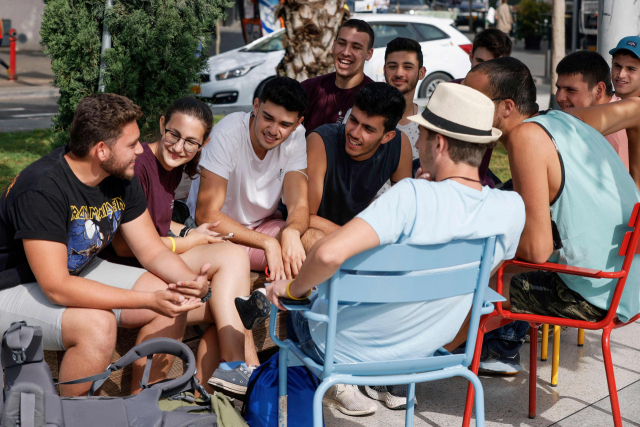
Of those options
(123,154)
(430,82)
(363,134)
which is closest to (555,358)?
(363,134)

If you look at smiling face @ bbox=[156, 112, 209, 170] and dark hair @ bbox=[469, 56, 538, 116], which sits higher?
dark hair @ bbox=[469, 56, 538, 116]

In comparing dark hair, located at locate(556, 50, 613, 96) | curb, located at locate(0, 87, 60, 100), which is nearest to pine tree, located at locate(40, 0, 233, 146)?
dark hair, located at locate(556, 50, 613, 96)

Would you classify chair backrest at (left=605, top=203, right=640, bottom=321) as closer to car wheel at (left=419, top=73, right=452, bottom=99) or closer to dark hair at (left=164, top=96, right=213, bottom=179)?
dark hair at (left=164, top=96, right=213, bottom=179)

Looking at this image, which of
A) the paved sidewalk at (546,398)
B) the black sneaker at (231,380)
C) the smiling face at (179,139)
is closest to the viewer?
the black sneaker at (231,380)

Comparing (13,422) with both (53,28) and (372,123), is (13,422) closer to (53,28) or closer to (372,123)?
(372,123)

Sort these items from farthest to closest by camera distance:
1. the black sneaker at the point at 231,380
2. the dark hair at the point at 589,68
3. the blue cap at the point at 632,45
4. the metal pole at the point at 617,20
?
the metal pole at the point at 617,20
the blue cap at the point at 632,45
the dark hair at the point at 589,68
the black sneaker at the point at 231,380

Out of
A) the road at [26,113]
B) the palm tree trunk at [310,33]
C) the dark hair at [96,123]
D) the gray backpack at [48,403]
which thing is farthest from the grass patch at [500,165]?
the road at [26,113]

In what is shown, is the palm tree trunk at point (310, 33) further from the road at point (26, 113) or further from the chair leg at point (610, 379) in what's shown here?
the road at point (26, 113)

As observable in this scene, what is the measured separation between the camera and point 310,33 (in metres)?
6.25

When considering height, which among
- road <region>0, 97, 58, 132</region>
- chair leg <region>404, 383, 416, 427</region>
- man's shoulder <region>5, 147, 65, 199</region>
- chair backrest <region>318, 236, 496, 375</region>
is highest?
man's shoulder <region>5, 147, 65, 199</region>

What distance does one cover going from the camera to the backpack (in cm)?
259

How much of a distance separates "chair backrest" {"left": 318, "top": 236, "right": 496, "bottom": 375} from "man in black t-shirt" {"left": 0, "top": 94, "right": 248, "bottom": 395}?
810 millimetres

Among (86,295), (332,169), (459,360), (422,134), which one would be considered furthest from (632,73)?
(86,295)

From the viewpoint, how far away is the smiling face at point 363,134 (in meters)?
3.45
